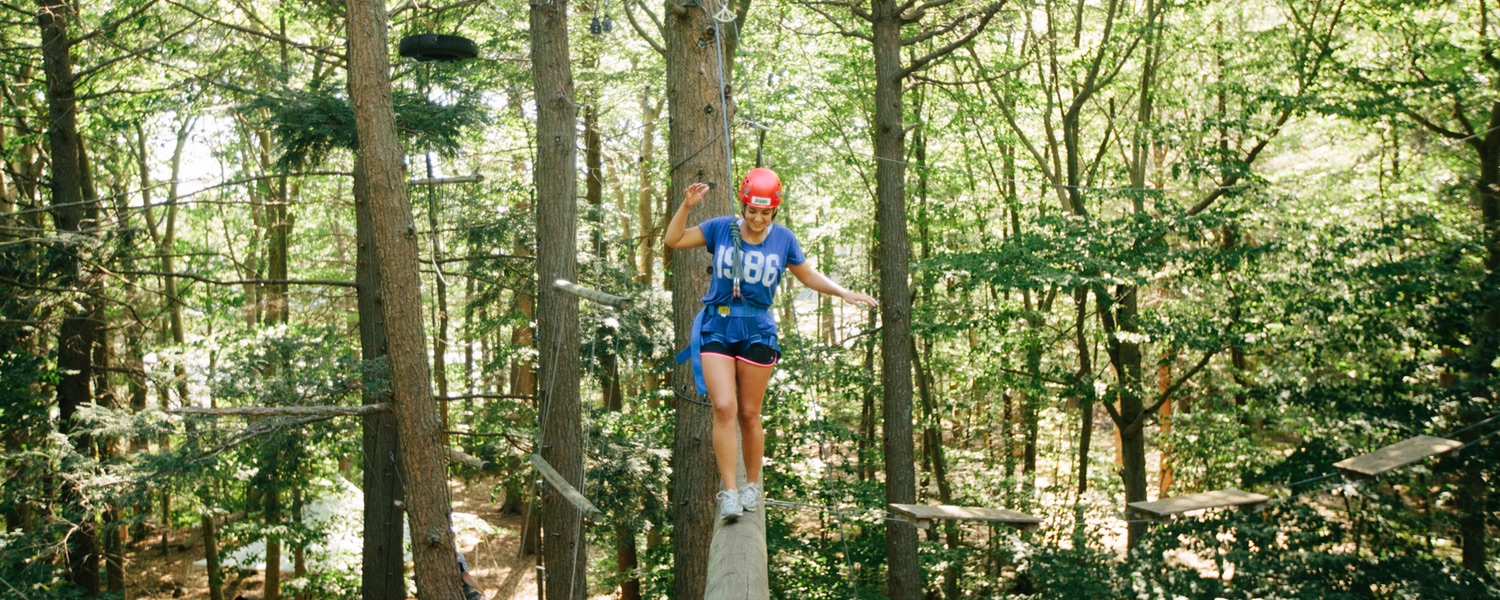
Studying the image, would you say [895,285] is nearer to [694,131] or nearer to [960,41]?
[960,41]

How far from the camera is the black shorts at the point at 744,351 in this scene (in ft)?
13.3

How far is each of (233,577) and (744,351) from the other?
19150mm

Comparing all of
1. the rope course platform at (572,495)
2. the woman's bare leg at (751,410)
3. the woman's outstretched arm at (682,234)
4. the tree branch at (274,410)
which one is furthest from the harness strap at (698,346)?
the tree branch at (274,410)

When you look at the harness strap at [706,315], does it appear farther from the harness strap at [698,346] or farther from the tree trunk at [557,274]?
the tree trunk at [557,274]

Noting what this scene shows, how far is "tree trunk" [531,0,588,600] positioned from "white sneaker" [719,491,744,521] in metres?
4.54

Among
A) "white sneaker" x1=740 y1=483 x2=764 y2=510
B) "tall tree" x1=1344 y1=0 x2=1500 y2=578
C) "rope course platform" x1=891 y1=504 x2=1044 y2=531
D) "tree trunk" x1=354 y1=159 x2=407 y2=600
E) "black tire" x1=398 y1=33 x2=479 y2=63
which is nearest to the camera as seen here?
"white sneaker" x1=740 y1=483 x2=764 y2=510

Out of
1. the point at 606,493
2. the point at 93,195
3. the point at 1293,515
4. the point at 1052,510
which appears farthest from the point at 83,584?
the point at 1293,515

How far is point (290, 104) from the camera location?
30.6 feet

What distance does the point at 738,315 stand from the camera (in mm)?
4055

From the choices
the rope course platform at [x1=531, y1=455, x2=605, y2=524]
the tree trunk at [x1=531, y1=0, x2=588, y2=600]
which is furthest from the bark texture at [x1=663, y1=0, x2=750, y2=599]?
the tree trunk at [x1=531, y1=0, x2=588, y2=600]

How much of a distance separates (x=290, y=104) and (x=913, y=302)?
9.08m

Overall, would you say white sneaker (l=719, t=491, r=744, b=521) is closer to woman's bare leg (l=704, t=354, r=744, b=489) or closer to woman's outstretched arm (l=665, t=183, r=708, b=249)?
woman's bare leg (l=704, t=354, r=744, b=489)

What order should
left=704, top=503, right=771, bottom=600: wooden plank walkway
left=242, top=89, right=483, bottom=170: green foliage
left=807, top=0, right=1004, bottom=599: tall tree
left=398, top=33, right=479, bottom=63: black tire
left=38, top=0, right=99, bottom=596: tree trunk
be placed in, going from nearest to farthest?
1. left=704, top=503, right=771, bottom=600: wooden plank walkway
2. left=398, top=33, right=479, bottom=63: black tire
3. left=242, top=89, right=483, bottom=170: green foliage
4. left=807, top=0, right=1004, bottom=599: tall tree
5. left=38, top=0, right=99, bottom=596: tree trunk

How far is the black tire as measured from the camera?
761cm
